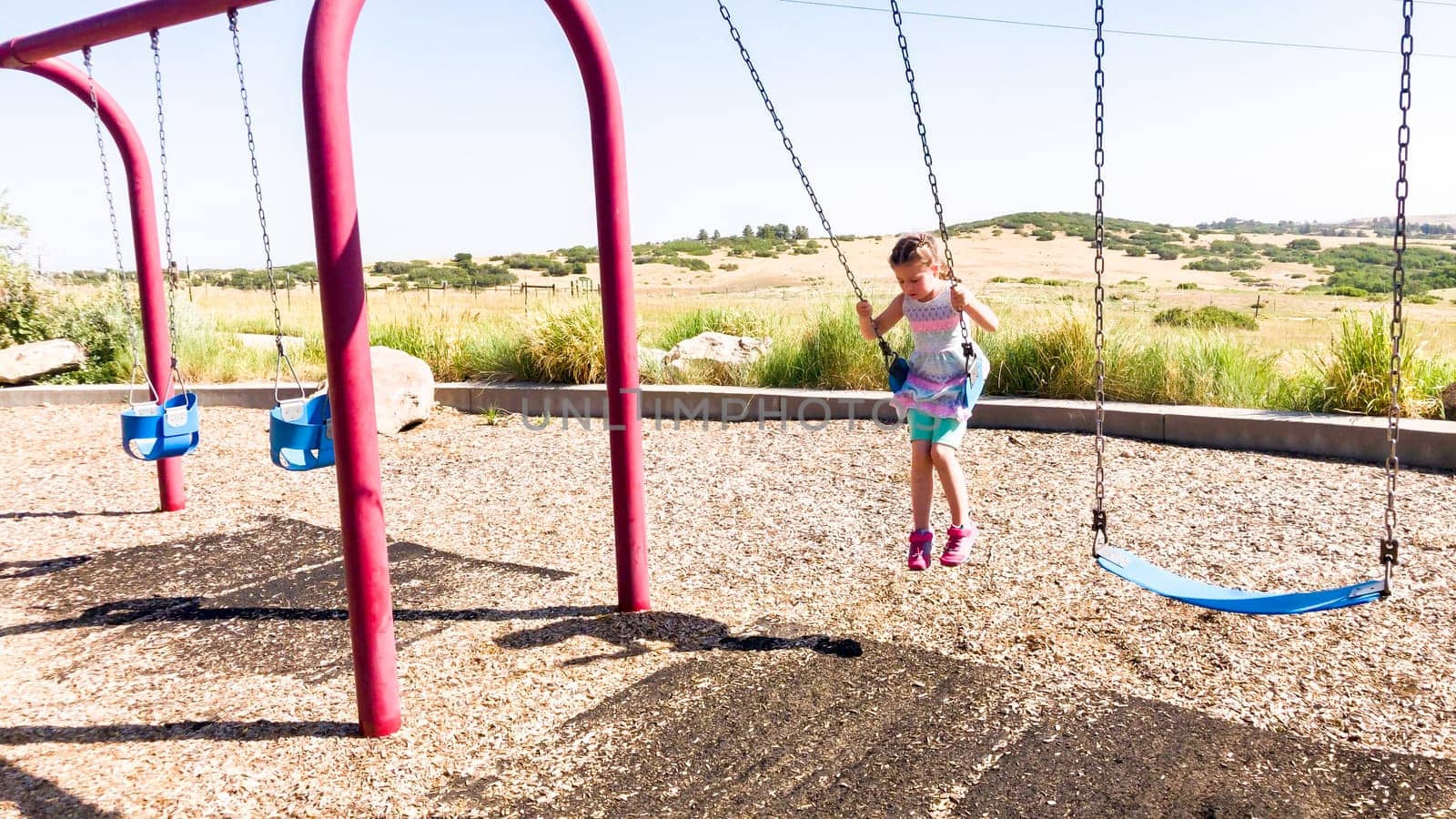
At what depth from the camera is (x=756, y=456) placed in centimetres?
687

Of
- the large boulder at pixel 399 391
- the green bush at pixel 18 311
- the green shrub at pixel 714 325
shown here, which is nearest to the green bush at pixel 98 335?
the green bush at pixel 18 311

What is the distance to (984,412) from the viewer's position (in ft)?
24.3

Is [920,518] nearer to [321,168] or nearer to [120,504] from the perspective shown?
[321,168]

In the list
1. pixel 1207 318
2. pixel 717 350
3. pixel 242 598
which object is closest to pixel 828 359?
pixel 717 350

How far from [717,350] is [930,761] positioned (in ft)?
22.4

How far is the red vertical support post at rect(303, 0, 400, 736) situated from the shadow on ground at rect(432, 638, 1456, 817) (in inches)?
19.4

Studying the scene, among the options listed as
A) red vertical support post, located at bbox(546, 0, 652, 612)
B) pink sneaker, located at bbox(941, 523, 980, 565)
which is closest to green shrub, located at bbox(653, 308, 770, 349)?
red vertical support post, located at bbox(546, 0, 652, 612)

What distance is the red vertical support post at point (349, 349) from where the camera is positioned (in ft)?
9.13

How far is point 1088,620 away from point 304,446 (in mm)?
2976

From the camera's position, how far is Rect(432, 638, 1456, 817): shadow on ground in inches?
99.3

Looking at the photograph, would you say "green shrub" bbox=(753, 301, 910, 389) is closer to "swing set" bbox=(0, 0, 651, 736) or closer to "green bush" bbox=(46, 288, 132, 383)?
"swing set" bbox=(0, 0, 651, 736)

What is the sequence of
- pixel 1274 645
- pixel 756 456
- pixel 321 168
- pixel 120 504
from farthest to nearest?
pixel 756 456, pixel 120 504, pixel 1274 645, pixel 321 168

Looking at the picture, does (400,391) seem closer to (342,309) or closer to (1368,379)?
(342,309)

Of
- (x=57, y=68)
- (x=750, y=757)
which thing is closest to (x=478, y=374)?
(x=57, y=68)
